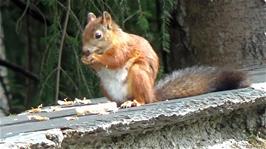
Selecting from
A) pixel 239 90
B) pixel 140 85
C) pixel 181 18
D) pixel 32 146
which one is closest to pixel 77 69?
pixel 181 18

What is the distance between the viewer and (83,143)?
2152 mm

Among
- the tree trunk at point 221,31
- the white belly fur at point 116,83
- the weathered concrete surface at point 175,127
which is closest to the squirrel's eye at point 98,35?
the white belly fur at point 116,83

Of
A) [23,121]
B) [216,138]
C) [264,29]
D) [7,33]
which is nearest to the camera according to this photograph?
[23,121]

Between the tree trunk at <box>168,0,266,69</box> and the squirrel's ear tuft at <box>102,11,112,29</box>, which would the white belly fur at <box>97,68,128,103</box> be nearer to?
the squirrel's ear tuft at <box>102,11,112,29</box>

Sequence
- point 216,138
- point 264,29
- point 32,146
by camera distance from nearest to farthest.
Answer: point 32,146
point 216,138
point 264,29

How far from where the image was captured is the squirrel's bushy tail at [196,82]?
2.85 m

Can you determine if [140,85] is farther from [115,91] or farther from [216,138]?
[216,138]

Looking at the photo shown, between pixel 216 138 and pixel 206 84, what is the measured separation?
44cm

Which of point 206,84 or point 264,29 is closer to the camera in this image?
point 206,84

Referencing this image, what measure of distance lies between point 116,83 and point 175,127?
55 centimetres

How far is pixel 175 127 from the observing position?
8.16ft

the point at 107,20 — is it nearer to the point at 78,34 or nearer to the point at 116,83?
the point at 116,83

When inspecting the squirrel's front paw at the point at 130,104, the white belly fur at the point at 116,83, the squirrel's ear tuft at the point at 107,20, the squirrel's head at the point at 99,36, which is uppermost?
the squirrel's ear tuft at the point at 107,20

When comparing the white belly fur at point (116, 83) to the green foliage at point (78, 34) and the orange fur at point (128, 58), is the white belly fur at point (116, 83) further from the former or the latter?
the green foliage at point (78, 34)
